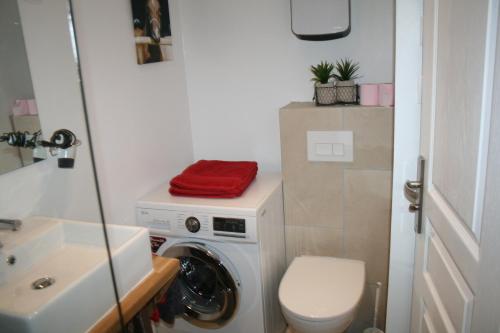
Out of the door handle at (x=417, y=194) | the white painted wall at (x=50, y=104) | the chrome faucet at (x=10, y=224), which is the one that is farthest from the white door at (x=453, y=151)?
the chrome faucet at (x=10, y=224)

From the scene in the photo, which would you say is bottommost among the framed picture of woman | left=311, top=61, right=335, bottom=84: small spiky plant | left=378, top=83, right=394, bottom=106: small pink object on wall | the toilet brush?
the toilet brush

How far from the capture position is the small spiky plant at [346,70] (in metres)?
2.14

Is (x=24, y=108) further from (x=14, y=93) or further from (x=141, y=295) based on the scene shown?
(x=141, y=295)

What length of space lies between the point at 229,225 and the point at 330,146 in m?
0.65

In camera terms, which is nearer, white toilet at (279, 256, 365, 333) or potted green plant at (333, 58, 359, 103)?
white toilet at (279, 256, 365, 333)

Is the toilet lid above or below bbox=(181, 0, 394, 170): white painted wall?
below

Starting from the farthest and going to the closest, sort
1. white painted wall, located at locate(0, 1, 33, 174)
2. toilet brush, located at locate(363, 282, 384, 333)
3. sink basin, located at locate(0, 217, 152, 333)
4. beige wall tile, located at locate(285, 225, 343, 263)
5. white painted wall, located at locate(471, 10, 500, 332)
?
beige wall tile, located at locate(285, 225, 343, 263), toilet brush, located at locate(363, 282, 384, 333), white painted wall, located at locate(0, 1, 33, 174), sink basin, located at locate(0, 217, 152, 333), white painted wall, located at locate(471, 10, 500, 332)

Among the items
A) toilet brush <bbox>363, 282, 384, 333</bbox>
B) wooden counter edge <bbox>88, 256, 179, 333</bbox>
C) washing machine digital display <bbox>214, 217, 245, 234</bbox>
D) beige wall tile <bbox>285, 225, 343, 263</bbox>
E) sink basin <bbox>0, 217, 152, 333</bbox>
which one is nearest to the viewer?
sink basin <bbox>0, 217, 152, 333</bbox>

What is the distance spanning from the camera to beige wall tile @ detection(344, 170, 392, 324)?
214 centimetres

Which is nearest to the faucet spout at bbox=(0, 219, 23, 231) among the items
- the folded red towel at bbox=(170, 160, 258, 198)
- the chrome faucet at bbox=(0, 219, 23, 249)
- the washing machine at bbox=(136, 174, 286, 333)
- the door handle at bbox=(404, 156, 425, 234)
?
the chrome faucet at bbox=(0, 219, 23, 249)

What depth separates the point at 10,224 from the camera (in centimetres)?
136

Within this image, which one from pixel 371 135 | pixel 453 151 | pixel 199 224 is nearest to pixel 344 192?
pixel 371 135

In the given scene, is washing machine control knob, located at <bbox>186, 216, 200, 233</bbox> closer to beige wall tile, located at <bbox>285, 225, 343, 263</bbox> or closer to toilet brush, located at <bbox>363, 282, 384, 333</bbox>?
beige wall tile, located at <bbox>285, 225, 343, 263</bbox>

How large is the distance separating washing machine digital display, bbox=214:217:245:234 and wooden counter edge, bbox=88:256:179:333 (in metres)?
0.40
